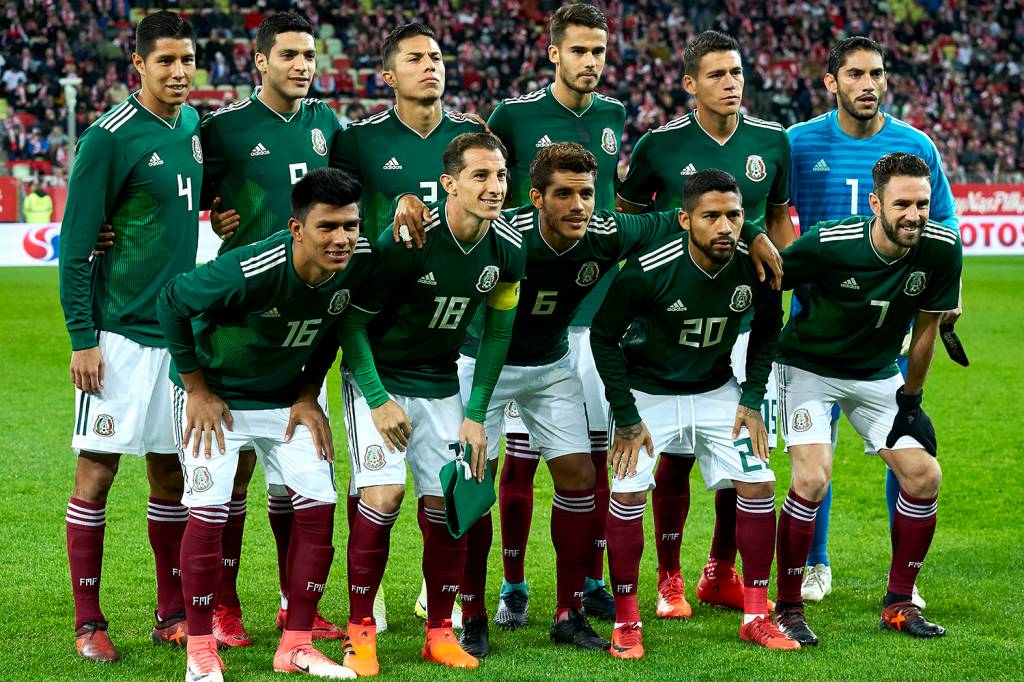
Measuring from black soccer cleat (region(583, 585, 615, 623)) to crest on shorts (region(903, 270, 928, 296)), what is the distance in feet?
6.27

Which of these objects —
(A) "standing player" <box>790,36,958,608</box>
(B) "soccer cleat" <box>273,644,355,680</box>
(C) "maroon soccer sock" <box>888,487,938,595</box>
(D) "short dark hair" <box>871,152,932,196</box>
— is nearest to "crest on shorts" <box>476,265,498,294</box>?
(B) "soccer cleat" <box>273,644,355,680</box>

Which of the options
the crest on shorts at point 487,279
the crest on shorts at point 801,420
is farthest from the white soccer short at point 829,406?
the crest on shorts at point 487,279

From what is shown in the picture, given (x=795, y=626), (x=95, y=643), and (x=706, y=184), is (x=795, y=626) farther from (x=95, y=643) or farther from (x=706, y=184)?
(x=95, y=643)

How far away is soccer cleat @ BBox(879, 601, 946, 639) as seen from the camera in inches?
210

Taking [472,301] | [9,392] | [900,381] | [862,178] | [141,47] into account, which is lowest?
[9,392]

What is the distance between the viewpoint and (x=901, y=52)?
33.2 meters

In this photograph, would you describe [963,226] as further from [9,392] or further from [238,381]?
[238,381]

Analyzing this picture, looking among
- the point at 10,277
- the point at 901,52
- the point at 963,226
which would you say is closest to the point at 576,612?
the point at 10,277

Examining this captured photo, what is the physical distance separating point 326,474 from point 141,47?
1.91 meters

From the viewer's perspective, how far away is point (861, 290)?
5.43 m

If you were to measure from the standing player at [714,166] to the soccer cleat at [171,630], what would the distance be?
2.08 metres

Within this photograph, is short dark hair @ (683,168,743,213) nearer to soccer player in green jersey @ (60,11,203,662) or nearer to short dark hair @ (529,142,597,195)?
short dark hair @ (529,142,597,195)

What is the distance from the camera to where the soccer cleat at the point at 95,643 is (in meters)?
5.04

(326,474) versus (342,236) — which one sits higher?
(342,236)
